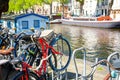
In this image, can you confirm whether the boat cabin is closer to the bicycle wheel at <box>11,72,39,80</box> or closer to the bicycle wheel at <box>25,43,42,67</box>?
the bicycle wheel at <box>25,43,42,67</box>

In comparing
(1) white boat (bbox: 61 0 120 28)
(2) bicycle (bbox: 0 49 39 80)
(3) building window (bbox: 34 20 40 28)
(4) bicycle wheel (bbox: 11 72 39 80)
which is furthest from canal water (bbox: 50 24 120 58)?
(2) bicycle (bbox: 0 49 39 80)

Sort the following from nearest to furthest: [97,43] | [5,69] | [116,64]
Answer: [116,64], [5,69], [97,43]

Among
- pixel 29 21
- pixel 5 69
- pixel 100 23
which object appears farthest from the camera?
pixel 100 23

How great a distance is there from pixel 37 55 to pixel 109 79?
307 centimetres

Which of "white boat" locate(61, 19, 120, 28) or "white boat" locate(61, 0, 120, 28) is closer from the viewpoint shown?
"white boat" locate(61, 19, 120, 28)

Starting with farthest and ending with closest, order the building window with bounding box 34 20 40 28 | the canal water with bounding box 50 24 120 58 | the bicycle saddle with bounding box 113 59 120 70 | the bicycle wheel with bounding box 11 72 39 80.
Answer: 1. the canal water with bounding box 50 24 120 58
2. the building window with bounding box 34 20 40 28
3. the bicycle wheel with bounding box 11 72 39 80
4. the bicycle saddle with bounding box 113 59 120 70

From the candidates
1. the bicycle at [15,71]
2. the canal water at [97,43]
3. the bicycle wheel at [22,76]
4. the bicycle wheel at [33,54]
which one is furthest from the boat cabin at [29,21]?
the bicycle at [15,71]

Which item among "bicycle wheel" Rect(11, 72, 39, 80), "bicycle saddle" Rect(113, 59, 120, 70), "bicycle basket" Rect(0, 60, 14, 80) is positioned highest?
"bicycle saddle" Rect(113, 59, 120, 70)

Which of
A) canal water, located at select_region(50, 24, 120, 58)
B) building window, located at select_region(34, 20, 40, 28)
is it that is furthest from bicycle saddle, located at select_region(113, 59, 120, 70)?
canal water, located at select_region(50, 24, 120, 58)

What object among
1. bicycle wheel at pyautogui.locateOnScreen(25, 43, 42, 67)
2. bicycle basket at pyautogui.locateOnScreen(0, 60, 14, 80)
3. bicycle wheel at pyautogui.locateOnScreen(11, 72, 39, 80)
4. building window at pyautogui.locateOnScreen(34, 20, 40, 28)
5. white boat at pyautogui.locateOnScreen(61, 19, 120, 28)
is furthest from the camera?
white boat at pyautogui.locateOnScreen(61, 19, 120, 28)

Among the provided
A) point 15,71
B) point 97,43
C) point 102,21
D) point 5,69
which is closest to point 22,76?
point 15,71

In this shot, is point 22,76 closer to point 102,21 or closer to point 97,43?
point 97,43

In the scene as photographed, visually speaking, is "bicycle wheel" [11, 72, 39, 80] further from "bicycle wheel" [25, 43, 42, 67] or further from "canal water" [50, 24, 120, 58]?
"canal water" [50, 24, 120, 58]

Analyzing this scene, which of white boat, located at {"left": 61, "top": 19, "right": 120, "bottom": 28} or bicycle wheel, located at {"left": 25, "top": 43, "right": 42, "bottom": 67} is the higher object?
bicycle wheel, located at {"left": 25, "top": 43, "right": 42, "bottom": 67}
